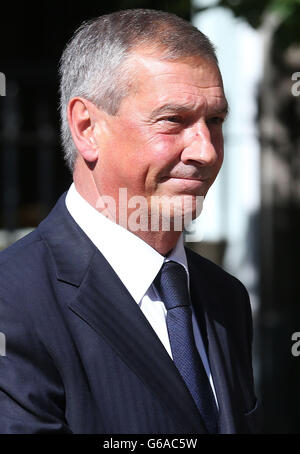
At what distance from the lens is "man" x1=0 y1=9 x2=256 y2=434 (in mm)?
1799

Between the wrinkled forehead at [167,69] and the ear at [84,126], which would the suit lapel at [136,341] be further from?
the wrinkled forehead at [167,69]

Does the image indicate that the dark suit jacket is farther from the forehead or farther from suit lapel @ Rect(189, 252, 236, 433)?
the forehead

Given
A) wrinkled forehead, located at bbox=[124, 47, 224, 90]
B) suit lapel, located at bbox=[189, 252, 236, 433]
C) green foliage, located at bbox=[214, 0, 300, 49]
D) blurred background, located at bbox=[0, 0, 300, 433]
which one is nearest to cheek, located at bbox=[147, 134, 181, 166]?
wrinkled forehead, located at bbox=[124, 47, 224, 90]

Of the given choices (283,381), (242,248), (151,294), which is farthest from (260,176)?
(151,294)

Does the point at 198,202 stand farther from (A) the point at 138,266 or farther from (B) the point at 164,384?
(B) the point at 164,384

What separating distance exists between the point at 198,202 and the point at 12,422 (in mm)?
682

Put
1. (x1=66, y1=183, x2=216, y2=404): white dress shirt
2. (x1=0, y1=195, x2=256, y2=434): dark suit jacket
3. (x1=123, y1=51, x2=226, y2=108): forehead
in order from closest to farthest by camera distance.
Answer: (x1=0, y1=195, x2=256, y2=434): dark suit jacket, (x1=123, y1=51, x2=226, y2=108): forehead, (x1=66, y1=183, x2=216, y2=404): white dress shirt

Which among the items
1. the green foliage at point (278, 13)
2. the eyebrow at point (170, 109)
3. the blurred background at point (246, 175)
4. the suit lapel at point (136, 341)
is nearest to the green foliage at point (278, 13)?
the green foliage at point (278, 13)

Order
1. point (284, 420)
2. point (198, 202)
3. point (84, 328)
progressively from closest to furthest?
1. point (84, 328)
2. point (198, 202)
3. point (284, 420)

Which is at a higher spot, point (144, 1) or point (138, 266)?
point (144, 1)

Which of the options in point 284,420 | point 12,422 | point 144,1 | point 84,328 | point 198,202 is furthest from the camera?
point 284,420

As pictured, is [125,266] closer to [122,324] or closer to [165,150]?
[122,324]

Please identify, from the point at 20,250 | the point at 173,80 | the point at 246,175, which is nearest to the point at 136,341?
the point at 20,250

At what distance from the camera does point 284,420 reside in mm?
7059
